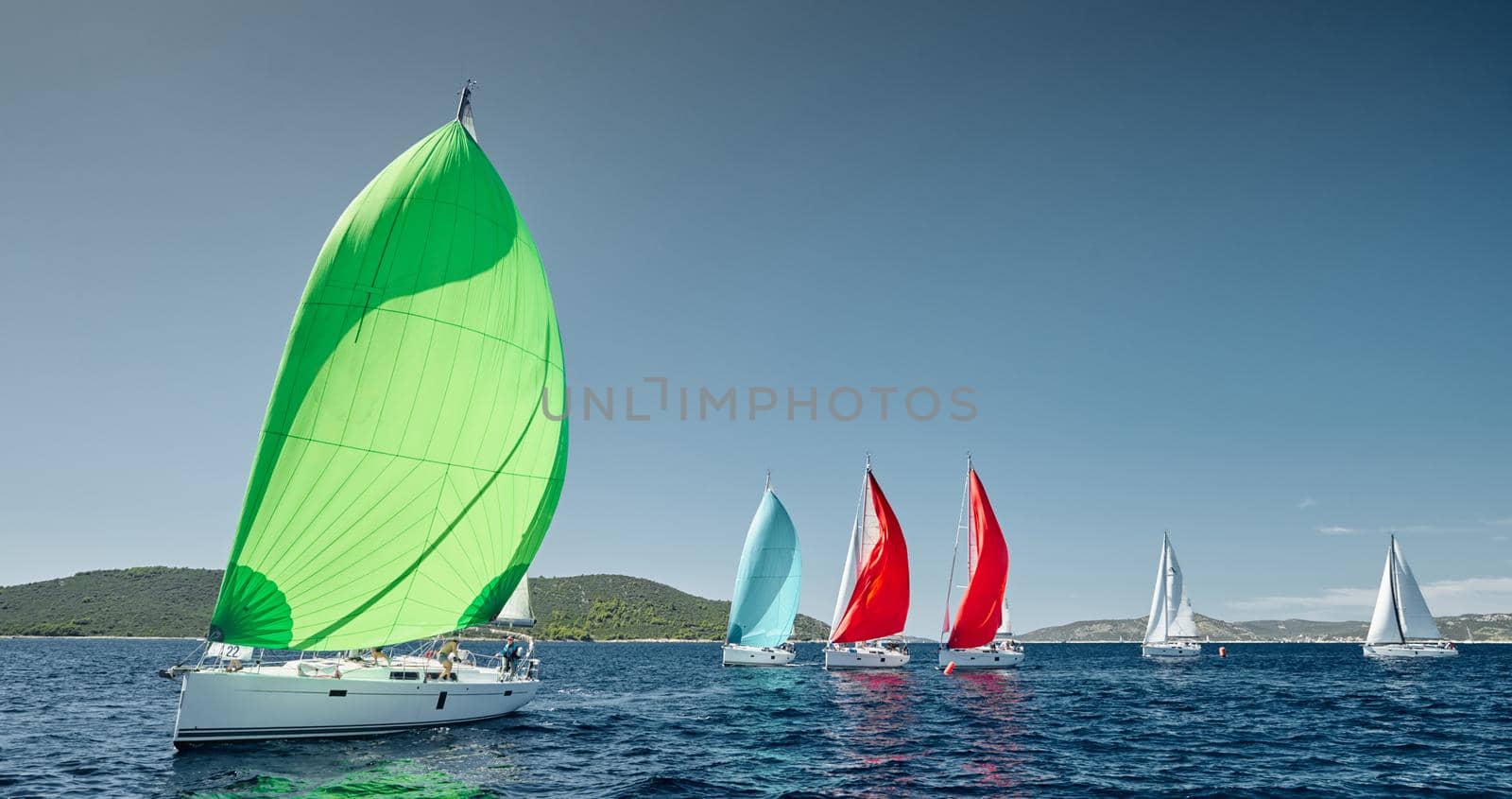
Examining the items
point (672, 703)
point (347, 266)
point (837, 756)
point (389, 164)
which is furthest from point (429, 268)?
point (672, 703)

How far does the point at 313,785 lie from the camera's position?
1730 centimetres

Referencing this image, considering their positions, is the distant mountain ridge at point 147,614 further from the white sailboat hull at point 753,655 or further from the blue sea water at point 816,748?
the blue sea water at point 816,748

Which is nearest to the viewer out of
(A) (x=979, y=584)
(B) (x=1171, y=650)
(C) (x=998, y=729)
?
(C) (x=998, y=729)

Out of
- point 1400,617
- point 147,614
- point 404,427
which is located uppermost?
point 404,427

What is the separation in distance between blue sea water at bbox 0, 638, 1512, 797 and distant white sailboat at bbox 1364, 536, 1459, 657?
49228mm

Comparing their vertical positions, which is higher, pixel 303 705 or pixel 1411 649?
pixel 303 705

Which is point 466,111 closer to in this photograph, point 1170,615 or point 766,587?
point 766,587

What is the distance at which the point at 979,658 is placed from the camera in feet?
214

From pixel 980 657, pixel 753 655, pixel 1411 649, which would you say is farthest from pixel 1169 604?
pixel 753 655

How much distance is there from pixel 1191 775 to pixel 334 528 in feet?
76.7

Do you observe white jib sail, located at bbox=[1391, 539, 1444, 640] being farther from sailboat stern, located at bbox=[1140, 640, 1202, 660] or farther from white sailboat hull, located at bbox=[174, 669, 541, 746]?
white sailboat hull, located at bbox=[174, 669, 541, 746]

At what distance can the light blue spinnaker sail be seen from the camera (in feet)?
211

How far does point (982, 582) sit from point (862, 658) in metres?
11.0

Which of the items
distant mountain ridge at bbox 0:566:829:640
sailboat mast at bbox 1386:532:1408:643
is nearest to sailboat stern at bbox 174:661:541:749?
sailboat mast at bbox 1386:532:1408:643
